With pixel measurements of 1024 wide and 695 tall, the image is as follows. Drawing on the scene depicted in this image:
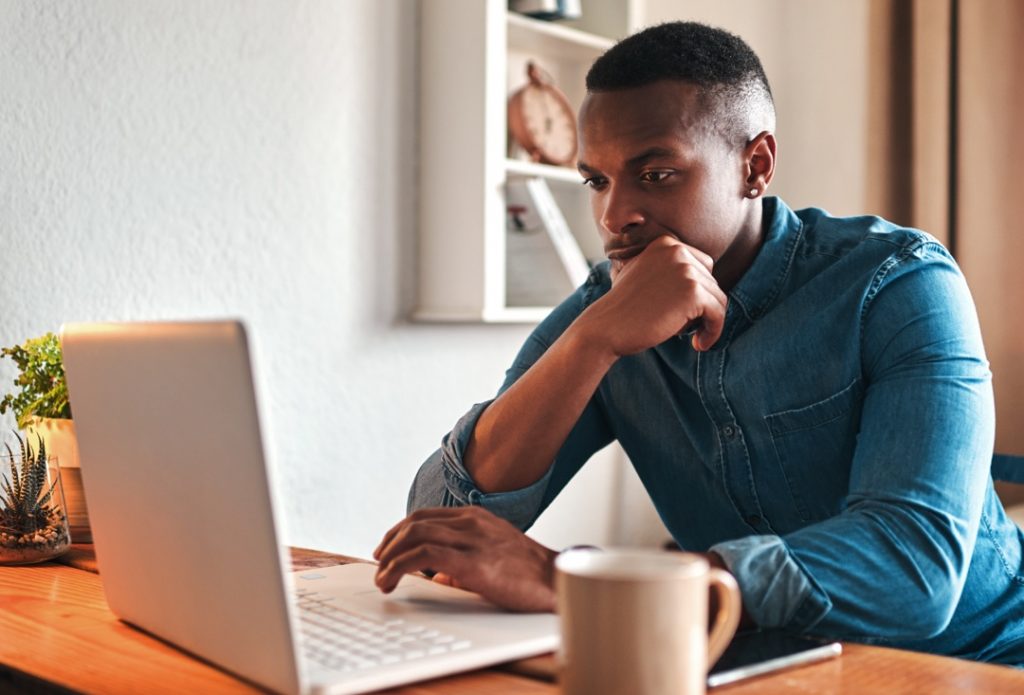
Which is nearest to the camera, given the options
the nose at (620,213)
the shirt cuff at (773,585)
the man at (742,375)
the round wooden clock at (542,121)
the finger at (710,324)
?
the shirt cuff at (773,585)

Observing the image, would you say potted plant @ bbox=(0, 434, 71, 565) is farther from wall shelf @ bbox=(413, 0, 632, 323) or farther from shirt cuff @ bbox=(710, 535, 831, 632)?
wall shelf @ bbox=(413, 0, 632, 323)

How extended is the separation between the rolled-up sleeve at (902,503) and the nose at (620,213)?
279 mm

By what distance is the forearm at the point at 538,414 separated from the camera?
117 centimetres

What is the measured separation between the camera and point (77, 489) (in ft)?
4.34

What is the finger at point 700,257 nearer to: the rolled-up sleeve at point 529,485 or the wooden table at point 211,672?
the rolled-up sleeve at point 529,485

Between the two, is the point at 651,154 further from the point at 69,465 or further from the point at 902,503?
the point at 69,465

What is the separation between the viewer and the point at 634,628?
60 cm

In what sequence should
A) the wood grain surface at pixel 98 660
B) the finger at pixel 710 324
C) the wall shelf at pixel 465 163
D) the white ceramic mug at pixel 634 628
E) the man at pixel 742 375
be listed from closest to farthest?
the white ceramic mug at pixel 634 628, the wood grain surface at pixel 98 660, the man at pixel 742 375, the finger at pixel 710 324, the wall shelf at pixel 465 163

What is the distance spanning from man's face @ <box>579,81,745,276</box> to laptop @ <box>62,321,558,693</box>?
1.67ft

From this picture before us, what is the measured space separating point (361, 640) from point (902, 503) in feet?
1.58

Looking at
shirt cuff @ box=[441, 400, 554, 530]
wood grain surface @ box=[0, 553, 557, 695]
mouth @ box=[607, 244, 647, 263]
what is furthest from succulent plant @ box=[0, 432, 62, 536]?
mouth @ box=[607, 244, 647, 263]

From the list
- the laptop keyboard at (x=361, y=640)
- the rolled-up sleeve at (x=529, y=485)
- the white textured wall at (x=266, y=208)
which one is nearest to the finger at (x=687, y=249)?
the rolled-up sleeve at (x=529, y=485)

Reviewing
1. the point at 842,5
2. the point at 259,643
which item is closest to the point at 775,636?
the point at 259,643

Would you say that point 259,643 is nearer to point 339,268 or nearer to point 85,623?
point 85,623
